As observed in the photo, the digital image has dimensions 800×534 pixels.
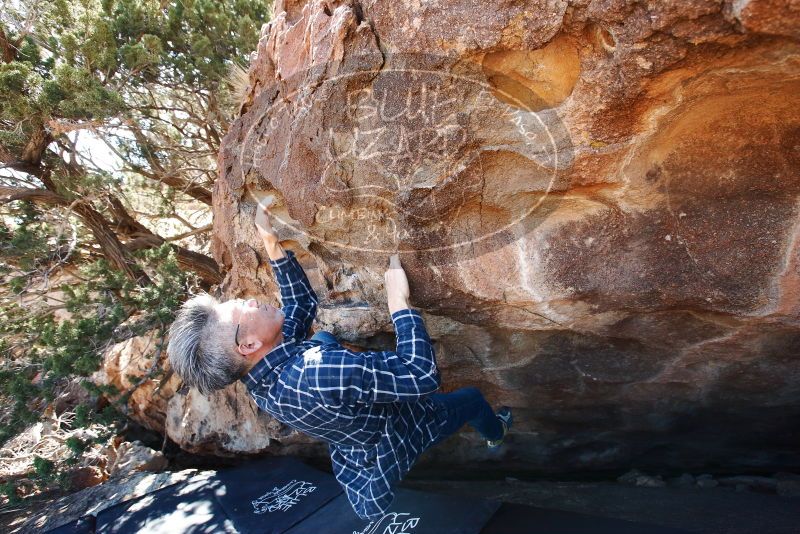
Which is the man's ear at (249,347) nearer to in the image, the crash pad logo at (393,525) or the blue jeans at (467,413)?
the blue jeans at (467,413)

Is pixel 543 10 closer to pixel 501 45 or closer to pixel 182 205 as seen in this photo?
pixel 501 45

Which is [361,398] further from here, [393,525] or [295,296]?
[393,525]

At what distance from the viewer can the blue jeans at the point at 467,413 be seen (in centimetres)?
238

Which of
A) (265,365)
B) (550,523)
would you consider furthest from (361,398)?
(550,523)

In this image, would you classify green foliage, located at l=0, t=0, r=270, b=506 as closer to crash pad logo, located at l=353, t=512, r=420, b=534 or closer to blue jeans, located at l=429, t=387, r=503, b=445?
crash pad logo, located at l=353, t=512, r=420, b=534

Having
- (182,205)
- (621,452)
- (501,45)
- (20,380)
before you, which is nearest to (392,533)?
(621,452)

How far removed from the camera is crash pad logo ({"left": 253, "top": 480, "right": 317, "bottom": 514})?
Answer: 9.80 feet

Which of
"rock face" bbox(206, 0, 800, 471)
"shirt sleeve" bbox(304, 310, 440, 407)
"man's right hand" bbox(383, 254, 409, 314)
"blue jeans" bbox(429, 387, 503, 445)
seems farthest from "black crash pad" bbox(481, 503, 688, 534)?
"man's right hand" bbox(383, 254, 409, 314)

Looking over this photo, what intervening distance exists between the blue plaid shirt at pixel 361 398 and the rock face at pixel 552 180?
51 cm

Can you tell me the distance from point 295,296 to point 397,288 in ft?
1.55

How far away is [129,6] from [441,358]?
11.7 feet

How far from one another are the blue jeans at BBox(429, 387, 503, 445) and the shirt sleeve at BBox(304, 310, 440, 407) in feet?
1.77

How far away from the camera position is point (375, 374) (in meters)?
1.78

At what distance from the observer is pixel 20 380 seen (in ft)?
11.2
